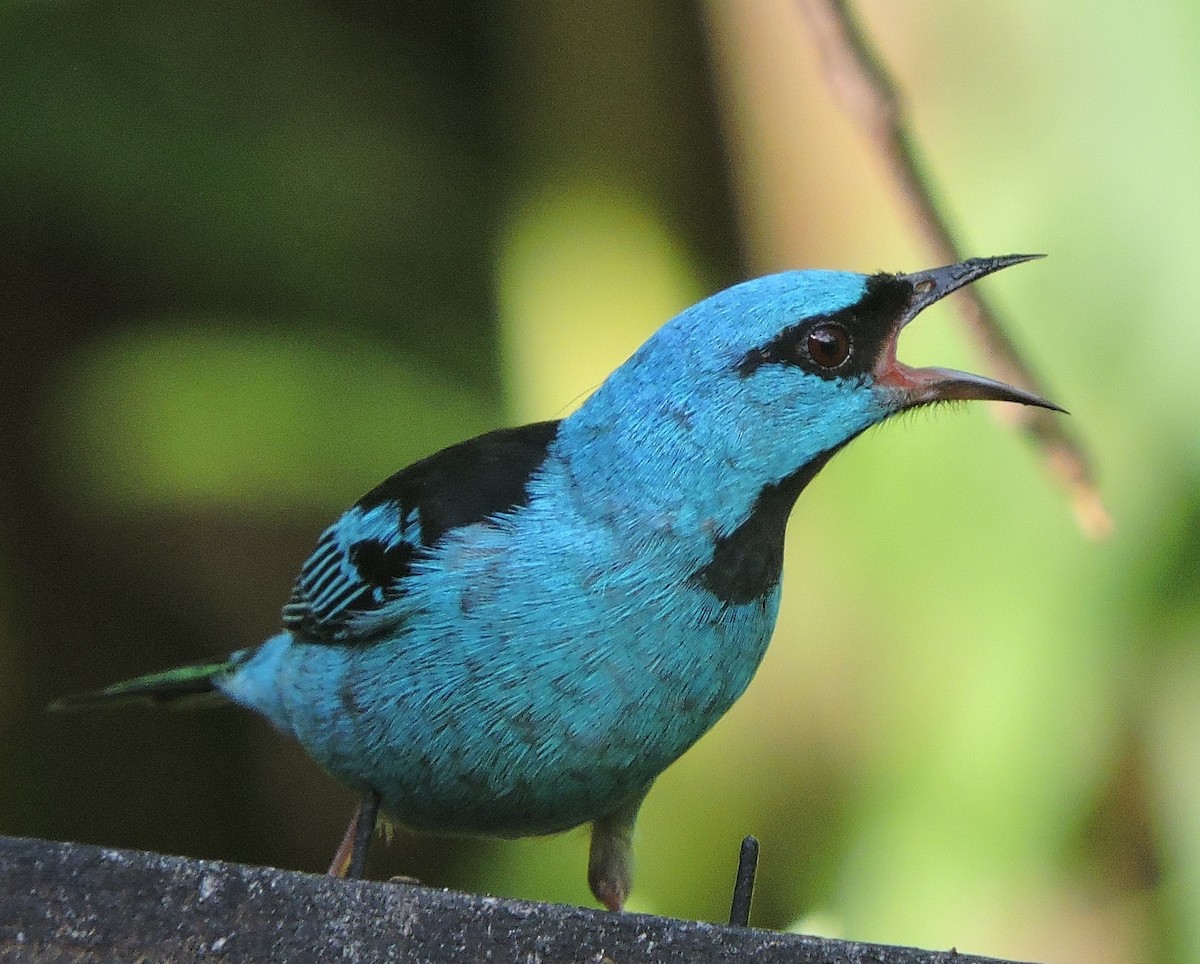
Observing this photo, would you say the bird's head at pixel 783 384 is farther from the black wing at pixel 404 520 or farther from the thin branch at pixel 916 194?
the thin branch at pixel 916 194

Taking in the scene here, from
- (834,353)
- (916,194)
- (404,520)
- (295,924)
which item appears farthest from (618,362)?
(295,924)

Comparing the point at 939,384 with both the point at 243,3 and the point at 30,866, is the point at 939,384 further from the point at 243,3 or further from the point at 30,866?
the point at 243,3

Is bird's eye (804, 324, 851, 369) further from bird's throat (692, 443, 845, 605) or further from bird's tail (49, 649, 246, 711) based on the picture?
bird's tail (49, 649, 246, 711)

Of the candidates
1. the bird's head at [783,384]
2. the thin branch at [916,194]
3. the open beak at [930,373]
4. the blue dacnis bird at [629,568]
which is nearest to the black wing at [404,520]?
the blue dacnis bird at [629,568]

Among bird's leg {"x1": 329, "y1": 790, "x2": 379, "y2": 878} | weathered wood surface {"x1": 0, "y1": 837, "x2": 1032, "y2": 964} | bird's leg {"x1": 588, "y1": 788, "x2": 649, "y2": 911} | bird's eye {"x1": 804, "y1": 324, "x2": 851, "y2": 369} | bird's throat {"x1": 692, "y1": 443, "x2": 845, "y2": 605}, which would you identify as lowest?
bird's leg {"x1": 588, "y1": 788, "x2": 649, "y2": 911}

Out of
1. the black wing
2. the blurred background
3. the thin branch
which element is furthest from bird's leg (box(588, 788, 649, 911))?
the thin branch

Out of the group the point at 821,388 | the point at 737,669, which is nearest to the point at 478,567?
the point at 737,669
